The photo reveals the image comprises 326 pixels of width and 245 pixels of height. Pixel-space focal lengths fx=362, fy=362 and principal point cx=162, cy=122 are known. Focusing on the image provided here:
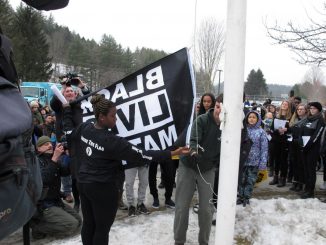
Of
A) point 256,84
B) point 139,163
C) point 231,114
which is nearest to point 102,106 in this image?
point 139,163

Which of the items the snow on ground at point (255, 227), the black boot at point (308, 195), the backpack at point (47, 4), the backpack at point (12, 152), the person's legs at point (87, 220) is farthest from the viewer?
the black boot at point (308, 195)

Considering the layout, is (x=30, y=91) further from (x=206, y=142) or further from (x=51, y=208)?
(x=206, y=142)

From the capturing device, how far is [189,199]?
4.38 meters

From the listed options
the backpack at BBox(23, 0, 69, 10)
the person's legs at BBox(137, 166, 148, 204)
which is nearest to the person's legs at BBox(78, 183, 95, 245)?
the person's legs at BBox(137, 166, 148, 204)

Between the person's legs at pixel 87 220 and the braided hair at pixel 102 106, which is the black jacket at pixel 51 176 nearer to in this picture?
the person's legs at pixel 87 220

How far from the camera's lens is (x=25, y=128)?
1175 mm

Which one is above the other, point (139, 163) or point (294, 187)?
point (139, 163)

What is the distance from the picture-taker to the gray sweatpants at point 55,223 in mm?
4793

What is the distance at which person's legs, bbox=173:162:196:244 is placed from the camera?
14.2 ft

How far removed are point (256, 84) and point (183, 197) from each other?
78.2m

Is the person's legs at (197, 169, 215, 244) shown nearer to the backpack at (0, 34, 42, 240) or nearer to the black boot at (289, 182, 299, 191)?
the backpack at (0, 34, 42, 240)

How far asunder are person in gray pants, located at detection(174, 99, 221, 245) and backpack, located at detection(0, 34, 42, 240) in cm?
306

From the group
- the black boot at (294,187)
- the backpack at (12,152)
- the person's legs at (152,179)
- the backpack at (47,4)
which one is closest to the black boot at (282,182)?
the black boot at (294,187)

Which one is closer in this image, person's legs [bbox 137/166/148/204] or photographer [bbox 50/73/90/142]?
photographer [bbox 50/73/90/142]
